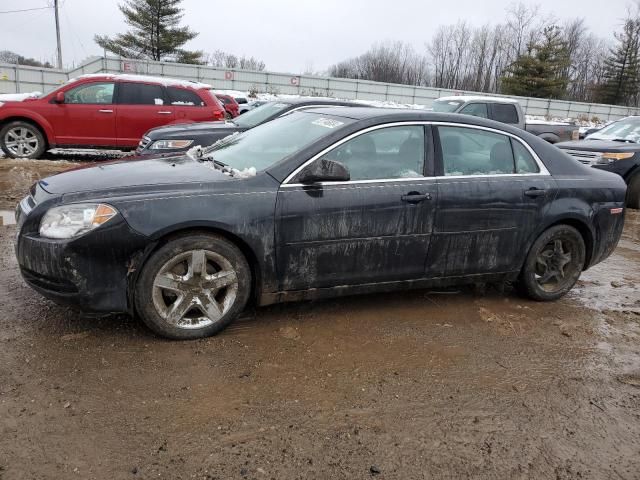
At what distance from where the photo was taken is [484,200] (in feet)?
14.0

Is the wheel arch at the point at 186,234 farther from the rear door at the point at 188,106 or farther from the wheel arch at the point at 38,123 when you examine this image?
the wheel arch at the point at 38,123

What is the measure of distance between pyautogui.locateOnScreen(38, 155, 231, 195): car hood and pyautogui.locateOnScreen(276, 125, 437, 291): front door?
625 millimetres

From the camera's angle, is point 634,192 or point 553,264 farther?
point 634,192

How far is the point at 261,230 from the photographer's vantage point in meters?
3.58

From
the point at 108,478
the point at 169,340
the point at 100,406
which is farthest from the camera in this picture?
the point at 169,340

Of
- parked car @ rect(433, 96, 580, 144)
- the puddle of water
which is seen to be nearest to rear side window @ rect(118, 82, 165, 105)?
the puddle of water

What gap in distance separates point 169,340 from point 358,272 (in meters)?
1.40

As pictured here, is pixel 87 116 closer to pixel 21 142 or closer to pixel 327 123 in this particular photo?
pixel 21 142

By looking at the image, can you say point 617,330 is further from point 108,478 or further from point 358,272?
point 108,478

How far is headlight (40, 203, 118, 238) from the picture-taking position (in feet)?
10.7

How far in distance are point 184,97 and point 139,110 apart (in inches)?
38.2

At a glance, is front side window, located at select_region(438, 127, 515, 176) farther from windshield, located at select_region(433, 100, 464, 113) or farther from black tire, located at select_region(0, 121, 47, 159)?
black tire, located at select_region(0, 121, 47, 159)

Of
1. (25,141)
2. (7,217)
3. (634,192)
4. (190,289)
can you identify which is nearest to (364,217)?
(190,289)

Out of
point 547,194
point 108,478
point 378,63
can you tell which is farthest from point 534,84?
point 108,478
